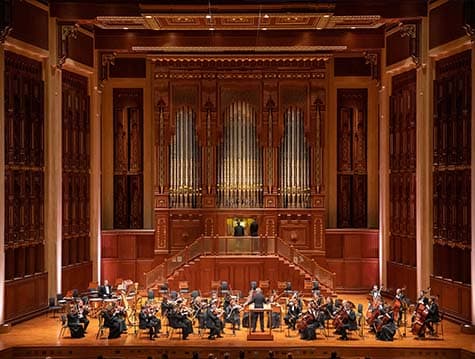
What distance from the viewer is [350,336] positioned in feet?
53.8

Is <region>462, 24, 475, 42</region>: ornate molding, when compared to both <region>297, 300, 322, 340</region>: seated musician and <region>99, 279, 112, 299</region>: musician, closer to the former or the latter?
<region>297, 300, 322, 340</region>: seated musician

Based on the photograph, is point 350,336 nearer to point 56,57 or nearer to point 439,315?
point 439,315

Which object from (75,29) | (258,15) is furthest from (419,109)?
(75,29)

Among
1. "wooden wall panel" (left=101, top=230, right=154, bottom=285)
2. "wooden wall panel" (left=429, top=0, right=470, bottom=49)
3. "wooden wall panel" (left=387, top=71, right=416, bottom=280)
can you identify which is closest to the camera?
"wooden wall panel" (left=429, top=0, right=470, bottom=49)

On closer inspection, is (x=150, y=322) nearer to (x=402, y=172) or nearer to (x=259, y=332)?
(x=259, y=332)

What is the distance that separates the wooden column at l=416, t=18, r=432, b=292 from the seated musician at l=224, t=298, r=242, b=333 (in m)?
4.46

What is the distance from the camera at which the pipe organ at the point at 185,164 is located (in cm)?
2327

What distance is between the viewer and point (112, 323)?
53.2 feet

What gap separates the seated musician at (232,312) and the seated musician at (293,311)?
932mm

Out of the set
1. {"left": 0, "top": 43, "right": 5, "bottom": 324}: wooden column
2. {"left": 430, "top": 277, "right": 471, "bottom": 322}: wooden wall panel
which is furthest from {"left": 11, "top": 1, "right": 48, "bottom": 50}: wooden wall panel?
{"left": 430, "top": 277, "right": 471, "bottom": 322}: wooden wall panel

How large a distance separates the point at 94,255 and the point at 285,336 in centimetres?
730

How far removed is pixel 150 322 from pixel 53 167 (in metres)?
5.10

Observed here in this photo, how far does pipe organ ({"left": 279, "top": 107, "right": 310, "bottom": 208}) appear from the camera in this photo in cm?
2325

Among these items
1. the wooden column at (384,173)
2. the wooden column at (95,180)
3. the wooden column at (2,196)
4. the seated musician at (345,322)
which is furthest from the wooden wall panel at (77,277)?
the wooden column at (384,173)
